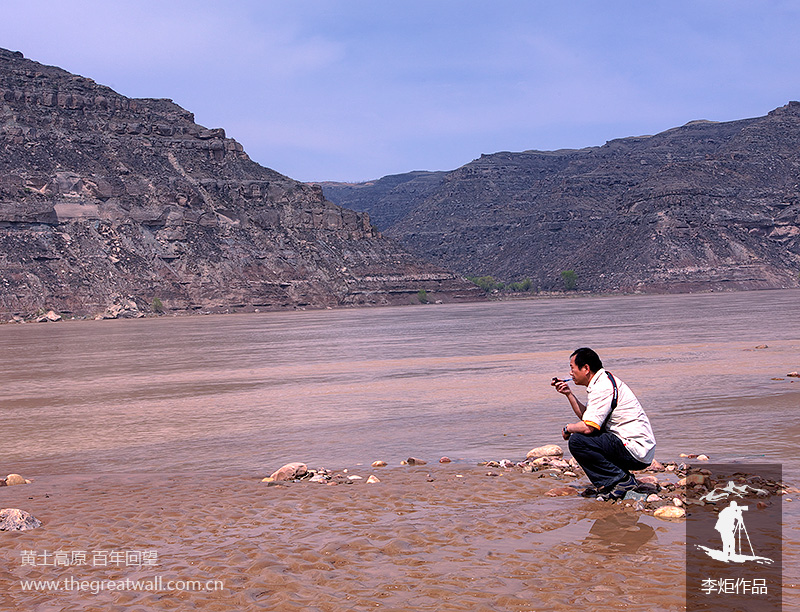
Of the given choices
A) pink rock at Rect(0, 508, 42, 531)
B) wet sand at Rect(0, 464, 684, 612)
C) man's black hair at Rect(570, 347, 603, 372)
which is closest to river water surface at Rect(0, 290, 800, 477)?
wet sand at Rect(0, 464, 684, 612)

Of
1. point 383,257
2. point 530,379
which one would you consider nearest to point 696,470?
point 530,379

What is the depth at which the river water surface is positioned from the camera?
43.5 ft

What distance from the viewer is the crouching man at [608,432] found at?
8.98 m

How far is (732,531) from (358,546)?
11.1ft

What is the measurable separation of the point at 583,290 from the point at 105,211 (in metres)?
109

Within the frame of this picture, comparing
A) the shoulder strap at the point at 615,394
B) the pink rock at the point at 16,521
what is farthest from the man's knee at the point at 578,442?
the pink rock at the point at 16,521

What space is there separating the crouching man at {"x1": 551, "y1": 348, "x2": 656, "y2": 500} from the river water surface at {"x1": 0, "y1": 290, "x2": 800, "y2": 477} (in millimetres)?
2415

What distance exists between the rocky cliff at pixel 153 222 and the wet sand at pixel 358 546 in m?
108

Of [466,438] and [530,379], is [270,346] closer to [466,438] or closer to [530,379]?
[530,379]

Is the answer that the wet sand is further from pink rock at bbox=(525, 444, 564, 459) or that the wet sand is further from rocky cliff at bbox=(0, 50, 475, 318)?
rocky cliff at bbox=(0, 50, 475, 318)

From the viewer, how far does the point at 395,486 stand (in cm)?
1038

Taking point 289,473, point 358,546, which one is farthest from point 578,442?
point 289,473

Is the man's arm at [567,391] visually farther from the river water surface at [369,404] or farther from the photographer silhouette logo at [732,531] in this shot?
the river water surface at [369,404]

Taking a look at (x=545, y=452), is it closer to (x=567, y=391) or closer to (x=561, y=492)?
(x=561, y=492)
